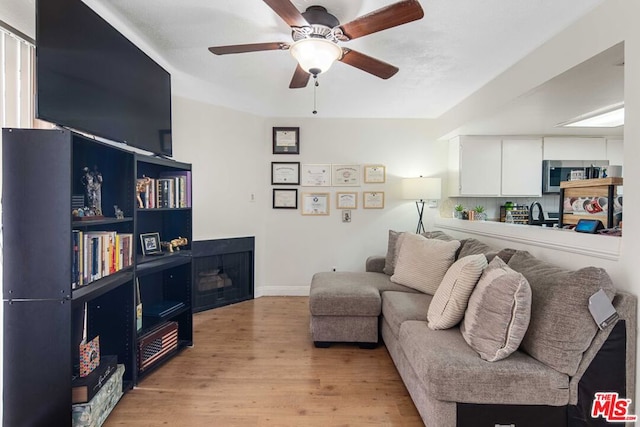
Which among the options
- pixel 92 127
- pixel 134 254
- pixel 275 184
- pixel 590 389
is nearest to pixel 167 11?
pixel 92 127

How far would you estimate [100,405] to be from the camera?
1822 millimetres

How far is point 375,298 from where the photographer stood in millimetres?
2797

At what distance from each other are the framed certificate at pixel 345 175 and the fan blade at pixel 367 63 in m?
2.11

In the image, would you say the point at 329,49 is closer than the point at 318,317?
Yes

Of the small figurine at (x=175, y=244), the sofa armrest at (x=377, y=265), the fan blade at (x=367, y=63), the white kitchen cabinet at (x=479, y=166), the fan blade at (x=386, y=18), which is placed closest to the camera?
the fan blade at (x=386, y=18)

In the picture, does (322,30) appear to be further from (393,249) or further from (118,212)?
(393,249)

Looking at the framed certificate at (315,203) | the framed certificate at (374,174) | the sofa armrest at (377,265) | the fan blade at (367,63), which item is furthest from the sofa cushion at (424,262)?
the fan blade at (367,63)

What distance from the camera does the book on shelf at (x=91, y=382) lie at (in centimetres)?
173

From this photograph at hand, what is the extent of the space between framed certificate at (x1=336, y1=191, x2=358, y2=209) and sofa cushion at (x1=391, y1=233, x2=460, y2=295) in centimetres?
129

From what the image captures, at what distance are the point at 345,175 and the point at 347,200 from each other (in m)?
0.34

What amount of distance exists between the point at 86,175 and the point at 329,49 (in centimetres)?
164

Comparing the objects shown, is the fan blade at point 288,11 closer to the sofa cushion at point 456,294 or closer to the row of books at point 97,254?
the row of books at point 97,254

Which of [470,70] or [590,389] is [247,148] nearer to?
[470,70]

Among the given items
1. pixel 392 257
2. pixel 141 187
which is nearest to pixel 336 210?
pixel 392 257
